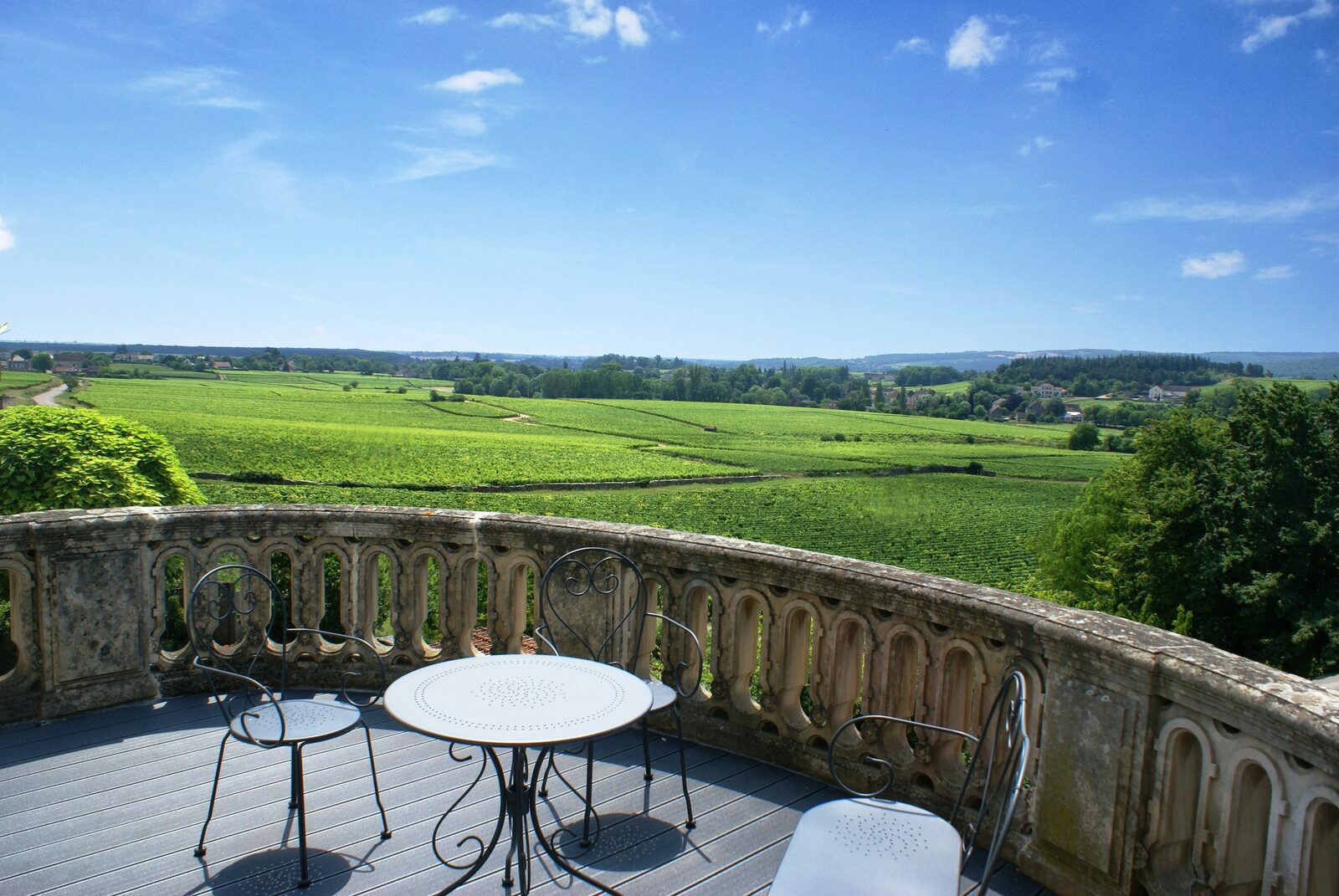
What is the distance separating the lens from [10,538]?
4176 millimetres

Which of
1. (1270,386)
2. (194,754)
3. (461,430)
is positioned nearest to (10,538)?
(194,754)

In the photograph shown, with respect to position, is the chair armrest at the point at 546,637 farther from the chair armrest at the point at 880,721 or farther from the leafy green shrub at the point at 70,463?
the leafy green shrub at the point at 70,463

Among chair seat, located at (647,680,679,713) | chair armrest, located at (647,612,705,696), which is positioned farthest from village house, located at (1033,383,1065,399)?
chair seat, located at (647,680,679,713)

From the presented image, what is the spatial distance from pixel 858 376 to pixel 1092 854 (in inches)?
5369

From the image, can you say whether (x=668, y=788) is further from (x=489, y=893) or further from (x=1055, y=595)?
(x=1055, y=595)

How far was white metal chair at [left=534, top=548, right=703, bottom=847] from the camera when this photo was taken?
14.1ft

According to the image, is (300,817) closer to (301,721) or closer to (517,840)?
(301,721)

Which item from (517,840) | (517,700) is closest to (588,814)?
(517,840)

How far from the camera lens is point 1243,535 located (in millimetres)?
26156

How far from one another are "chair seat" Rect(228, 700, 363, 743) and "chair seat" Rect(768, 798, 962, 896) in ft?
5.71

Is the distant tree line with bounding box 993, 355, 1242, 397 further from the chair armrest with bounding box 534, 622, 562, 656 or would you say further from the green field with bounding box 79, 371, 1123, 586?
the chair armrest with bounding box 534, 622, 562, 656

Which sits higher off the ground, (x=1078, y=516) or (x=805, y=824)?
(x=805, y=824)

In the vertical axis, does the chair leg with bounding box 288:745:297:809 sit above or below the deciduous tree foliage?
above

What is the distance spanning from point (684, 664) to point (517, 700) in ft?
4.49
